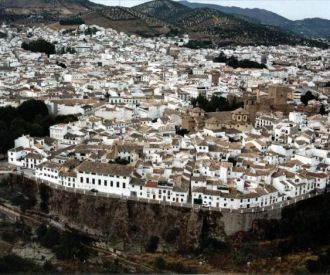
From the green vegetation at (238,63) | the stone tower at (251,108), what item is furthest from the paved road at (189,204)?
the green vegetation at (238,63)

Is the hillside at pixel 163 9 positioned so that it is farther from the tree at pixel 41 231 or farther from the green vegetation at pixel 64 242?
the green vegetation at pixel 64 242

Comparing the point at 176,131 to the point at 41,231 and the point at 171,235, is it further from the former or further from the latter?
the point at 41,231

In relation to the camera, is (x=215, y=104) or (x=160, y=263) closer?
(x=160, y=263)

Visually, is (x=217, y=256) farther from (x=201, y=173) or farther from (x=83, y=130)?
(x=83, y=130)

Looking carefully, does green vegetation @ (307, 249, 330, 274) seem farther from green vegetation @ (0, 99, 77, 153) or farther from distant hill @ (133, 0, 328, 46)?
distant hill @ (133, 0, 328, 46)

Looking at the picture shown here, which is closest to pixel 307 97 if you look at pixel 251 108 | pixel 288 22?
pixel 251 108

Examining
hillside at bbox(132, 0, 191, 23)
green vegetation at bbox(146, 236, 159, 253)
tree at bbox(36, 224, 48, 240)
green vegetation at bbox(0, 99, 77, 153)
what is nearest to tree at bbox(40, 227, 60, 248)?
tree at bbox(36, 224, 48, 240)

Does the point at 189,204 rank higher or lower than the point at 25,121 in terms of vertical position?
lower
